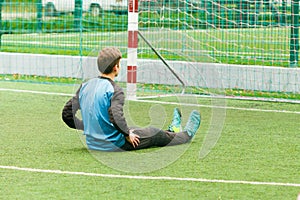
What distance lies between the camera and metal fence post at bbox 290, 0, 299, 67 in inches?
534

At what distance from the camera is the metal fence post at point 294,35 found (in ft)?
44.5

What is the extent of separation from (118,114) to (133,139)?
0.37 metres

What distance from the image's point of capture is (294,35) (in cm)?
1373

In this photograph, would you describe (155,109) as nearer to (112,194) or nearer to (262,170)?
(262,170)

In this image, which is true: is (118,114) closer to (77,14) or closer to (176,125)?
(176,125)

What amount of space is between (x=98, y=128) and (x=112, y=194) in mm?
1580

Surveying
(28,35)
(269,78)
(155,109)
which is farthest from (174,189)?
(28,35)

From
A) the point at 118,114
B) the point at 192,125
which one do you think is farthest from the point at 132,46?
the point at 118,114

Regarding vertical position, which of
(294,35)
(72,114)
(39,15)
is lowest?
(72,114)

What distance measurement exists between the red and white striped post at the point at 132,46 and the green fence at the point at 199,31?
19cm

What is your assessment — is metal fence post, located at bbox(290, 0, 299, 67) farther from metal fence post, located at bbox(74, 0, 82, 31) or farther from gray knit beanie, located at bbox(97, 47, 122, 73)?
gray knit beanie, located at bbox(97, 47, 122, 73)

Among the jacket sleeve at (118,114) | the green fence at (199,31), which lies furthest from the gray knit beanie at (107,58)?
the green fence at (199,31)

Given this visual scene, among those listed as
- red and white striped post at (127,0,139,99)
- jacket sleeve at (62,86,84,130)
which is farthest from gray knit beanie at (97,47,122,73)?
red and white striped post at (127,0,139,99)

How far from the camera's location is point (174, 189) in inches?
259
